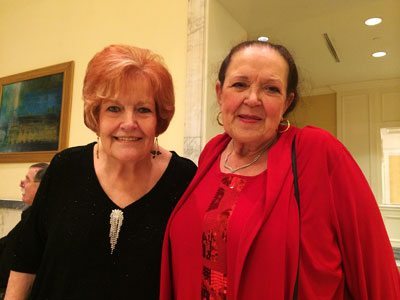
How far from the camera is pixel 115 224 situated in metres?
1.21

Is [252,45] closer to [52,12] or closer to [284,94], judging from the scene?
[284,94]

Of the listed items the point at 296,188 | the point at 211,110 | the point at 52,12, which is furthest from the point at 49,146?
the point at 296,188

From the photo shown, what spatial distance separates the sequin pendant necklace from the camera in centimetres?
120

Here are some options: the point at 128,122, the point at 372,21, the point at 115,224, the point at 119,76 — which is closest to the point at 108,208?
the point at 115,224

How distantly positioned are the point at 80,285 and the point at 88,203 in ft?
0.87

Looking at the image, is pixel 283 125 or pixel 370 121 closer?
pixel 283 125

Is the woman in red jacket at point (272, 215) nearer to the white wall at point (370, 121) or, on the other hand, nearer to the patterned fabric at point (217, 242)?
the patterned fabric at point (217, 242)

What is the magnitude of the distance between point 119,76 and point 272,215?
65cm

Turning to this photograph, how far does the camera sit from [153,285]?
123 cm

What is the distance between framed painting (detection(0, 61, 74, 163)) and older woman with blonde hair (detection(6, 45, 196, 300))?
2.26 m

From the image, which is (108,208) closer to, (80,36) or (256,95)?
(256,95)

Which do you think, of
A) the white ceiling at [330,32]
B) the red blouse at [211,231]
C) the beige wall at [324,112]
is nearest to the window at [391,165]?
the beige wall at [324,112]

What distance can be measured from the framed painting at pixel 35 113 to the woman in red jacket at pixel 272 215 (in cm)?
251

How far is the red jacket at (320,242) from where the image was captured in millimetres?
963
